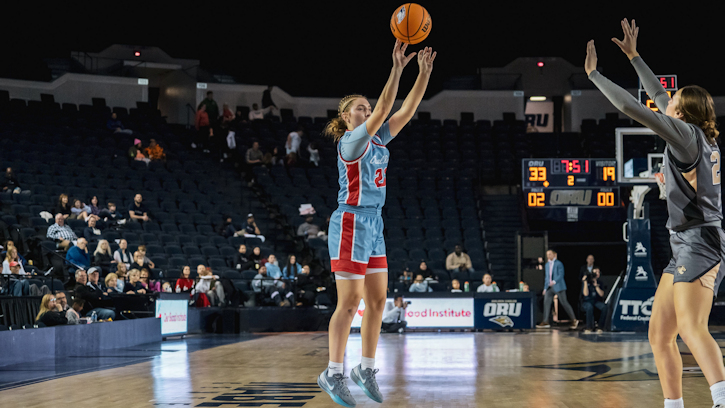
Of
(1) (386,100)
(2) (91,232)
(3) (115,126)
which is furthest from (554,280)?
(3) (115,126)

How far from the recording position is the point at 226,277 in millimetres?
15258

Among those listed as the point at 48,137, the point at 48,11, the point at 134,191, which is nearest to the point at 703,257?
the point at 134,191

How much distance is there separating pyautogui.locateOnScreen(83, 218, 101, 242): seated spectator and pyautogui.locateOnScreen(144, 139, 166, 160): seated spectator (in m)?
5.03

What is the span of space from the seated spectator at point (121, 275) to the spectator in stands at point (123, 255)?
555mm

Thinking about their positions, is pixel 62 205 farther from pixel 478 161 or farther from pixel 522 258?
pixel 478 161

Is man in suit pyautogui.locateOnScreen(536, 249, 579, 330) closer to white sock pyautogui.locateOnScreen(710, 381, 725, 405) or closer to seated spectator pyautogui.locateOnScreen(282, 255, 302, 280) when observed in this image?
seated spectator pyautogui.locateOnScreen(282, 255, 302, 280)

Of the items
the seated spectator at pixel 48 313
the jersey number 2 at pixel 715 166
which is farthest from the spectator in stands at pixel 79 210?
the jersey number 2 at pixel 715 166

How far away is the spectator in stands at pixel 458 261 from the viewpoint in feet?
56.1

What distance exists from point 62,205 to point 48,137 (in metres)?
4.60

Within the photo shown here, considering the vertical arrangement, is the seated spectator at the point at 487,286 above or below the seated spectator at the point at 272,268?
below

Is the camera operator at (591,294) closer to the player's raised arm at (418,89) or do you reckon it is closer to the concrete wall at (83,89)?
the player's raised arm at (418,89)

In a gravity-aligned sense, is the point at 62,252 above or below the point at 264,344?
above

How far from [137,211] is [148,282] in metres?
3.45

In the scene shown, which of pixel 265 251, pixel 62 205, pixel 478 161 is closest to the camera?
pixel 62 205
